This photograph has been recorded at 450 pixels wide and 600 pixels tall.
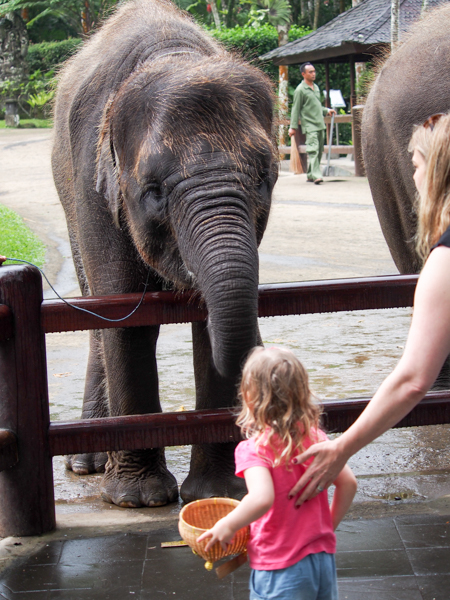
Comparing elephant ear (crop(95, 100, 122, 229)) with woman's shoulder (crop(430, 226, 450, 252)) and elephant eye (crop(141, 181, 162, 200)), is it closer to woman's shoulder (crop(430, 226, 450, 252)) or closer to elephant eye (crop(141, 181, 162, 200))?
elephant eye (crop(141, 181, 162, 200))

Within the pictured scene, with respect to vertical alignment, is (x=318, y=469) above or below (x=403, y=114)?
below

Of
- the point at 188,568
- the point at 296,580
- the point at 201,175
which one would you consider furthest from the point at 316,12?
the point at 296,580

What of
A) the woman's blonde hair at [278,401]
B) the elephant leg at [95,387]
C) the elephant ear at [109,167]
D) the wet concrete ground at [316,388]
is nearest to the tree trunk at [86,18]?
the wet concrete ground at [316,388]

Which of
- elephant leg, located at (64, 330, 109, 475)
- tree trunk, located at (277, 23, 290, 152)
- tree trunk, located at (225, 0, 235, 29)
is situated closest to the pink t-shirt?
tree trunk, located at (277, 23, 290, 152)

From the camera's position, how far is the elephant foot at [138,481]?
374 cm

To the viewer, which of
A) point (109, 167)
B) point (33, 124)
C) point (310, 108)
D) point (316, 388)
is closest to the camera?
point (109, 167)

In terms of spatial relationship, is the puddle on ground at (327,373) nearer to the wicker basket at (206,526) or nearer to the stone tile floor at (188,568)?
the stone tile floor at (188,568)

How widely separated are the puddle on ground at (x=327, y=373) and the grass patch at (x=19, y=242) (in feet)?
9.38

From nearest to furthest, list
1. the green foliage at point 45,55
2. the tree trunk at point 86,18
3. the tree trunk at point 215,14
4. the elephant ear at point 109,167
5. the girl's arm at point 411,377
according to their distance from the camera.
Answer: the girl's arm at point 411,377 → the elephant ear at point 109,167 → the tree trunk at point 215,14 → the green foliage at point 45,55 → the tree trunk at point 86,18

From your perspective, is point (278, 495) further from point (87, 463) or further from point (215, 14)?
point (215, 14)

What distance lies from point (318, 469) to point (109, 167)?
2.00 m

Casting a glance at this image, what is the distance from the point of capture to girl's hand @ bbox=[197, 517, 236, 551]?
2.04m

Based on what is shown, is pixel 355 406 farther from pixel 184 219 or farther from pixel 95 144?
pixel 95 144

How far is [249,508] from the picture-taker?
6.58ft
